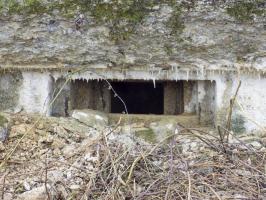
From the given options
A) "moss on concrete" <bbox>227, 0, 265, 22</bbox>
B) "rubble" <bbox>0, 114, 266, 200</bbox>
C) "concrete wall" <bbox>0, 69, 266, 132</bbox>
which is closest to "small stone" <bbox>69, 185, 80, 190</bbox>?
"rubble" <bbox>0, 114, 266, 200</bbox>

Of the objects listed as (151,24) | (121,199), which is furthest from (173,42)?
(121,199)

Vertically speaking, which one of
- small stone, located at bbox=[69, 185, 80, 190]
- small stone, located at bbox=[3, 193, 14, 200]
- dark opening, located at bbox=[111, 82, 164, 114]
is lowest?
small stone, located at bbox=[3, 193, 14, 200]

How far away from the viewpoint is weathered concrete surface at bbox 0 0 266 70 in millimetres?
3914

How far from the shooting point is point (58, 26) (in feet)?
13.2

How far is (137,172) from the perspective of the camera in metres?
2.96

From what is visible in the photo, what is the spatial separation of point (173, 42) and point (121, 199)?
1544 mm

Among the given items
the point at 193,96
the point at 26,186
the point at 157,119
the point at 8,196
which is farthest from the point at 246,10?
the point at 8,196

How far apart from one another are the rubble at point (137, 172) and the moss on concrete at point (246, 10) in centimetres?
90

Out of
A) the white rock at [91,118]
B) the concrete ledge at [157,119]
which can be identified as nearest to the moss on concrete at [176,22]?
the concrete ledge at [157,119]

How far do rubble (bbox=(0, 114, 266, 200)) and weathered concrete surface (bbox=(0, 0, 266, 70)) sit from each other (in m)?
0.65

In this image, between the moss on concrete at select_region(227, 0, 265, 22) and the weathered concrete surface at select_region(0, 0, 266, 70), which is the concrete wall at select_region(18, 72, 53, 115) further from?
the moss on concrete at select_region(227, 0, 265, 22)

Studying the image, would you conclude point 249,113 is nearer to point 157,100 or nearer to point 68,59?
point 68,59

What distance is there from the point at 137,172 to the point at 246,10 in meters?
1.50

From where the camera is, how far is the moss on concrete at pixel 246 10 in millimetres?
3900
